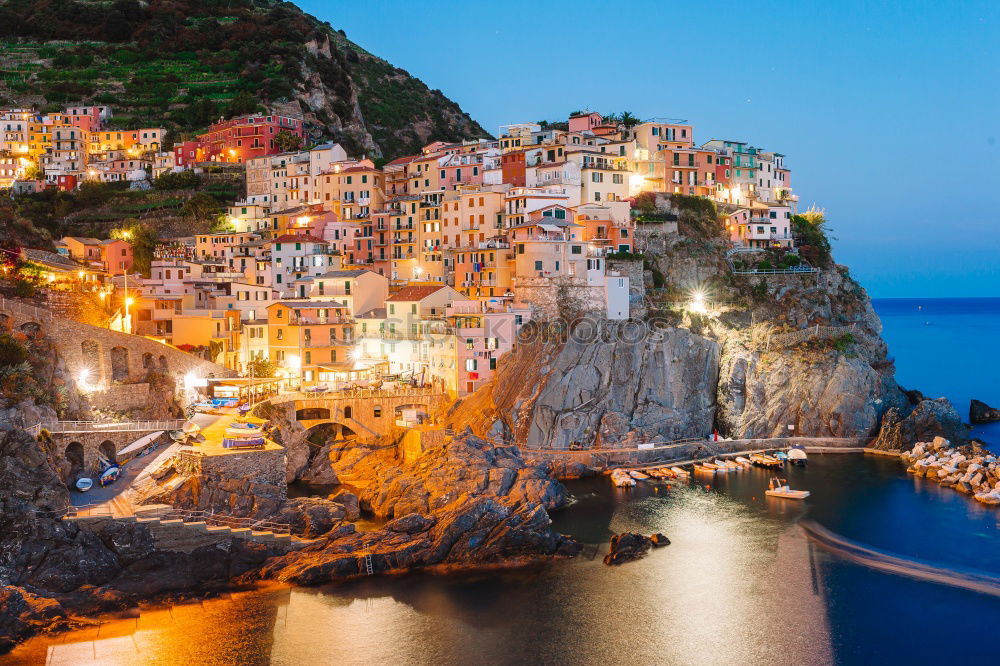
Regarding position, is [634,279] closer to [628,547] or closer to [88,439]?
[628,547]

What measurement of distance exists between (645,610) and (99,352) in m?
26.6

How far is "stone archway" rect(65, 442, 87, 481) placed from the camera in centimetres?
3262

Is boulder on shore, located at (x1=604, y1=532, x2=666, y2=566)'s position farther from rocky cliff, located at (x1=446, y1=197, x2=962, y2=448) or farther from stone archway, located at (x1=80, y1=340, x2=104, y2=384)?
stone archway, located at (x1=80, y1=340, x2=104, y2=384)

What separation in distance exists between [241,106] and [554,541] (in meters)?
64.8

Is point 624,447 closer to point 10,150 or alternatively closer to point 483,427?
point 483,427

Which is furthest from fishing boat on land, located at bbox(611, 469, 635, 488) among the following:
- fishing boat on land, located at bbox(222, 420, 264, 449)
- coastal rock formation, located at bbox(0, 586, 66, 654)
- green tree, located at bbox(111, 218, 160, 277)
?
green tree, located at bbox(111, 218, 160, 277)

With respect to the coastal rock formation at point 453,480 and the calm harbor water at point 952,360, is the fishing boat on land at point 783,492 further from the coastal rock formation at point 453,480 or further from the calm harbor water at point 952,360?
the calm harbor water at point 952,360

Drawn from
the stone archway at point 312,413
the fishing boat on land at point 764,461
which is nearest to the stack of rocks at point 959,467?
the fishing boat on land at point 764,461

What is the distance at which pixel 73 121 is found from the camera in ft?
269

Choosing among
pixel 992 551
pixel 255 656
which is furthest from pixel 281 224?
pixel 992 551

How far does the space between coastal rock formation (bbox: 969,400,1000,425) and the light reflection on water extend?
30.1 meters

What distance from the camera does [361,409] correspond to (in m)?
43.2

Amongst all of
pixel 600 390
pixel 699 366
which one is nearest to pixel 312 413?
pixel 600 390

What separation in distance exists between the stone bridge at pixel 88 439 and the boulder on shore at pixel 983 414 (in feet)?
176
